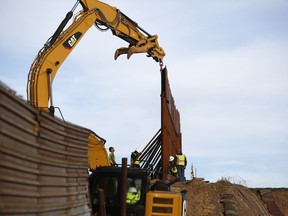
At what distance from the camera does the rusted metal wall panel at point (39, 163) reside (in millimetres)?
5266

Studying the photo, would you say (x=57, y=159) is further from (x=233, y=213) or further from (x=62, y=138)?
(x=233, y=213)

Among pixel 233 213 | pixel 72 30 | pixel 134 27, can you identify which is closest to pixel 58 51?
pixel 72 30

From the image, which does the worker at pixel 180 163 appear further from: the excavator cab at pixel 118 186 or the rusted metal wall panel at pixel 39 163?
the rusted metal wall panel at pixel 39 163

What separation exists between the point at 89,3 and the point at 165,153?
7417 millimetres

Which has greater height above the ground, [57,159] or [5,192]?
[57,159]

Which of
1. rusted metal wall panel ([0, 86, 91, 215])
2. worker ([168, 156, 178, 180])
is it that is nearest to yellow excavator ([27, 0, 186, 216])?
rusted metal wall panel ([0, 86, 91, 215])

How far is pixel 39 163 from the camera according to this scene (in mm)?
6145

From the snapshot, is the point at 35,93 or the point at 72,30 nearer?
the point at 35,93

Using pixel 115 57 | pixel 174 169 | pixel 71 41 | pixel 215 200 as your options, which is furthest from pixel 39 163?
pixel 174 169

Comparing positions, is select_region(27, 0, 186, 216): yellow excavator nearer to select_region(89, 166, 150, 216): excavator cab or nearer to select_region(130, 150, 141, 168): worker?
select_region(89, 166, 150, 216): excavator cab

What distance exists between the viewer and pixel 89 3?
1738cm

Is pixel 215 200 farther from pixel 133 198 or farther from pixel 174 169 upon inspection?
pixel 133 198

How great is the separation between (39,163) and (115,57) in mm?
14094

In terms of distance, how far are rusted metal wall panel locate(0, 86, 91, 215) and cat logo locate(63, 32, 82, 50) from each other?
8.10m
